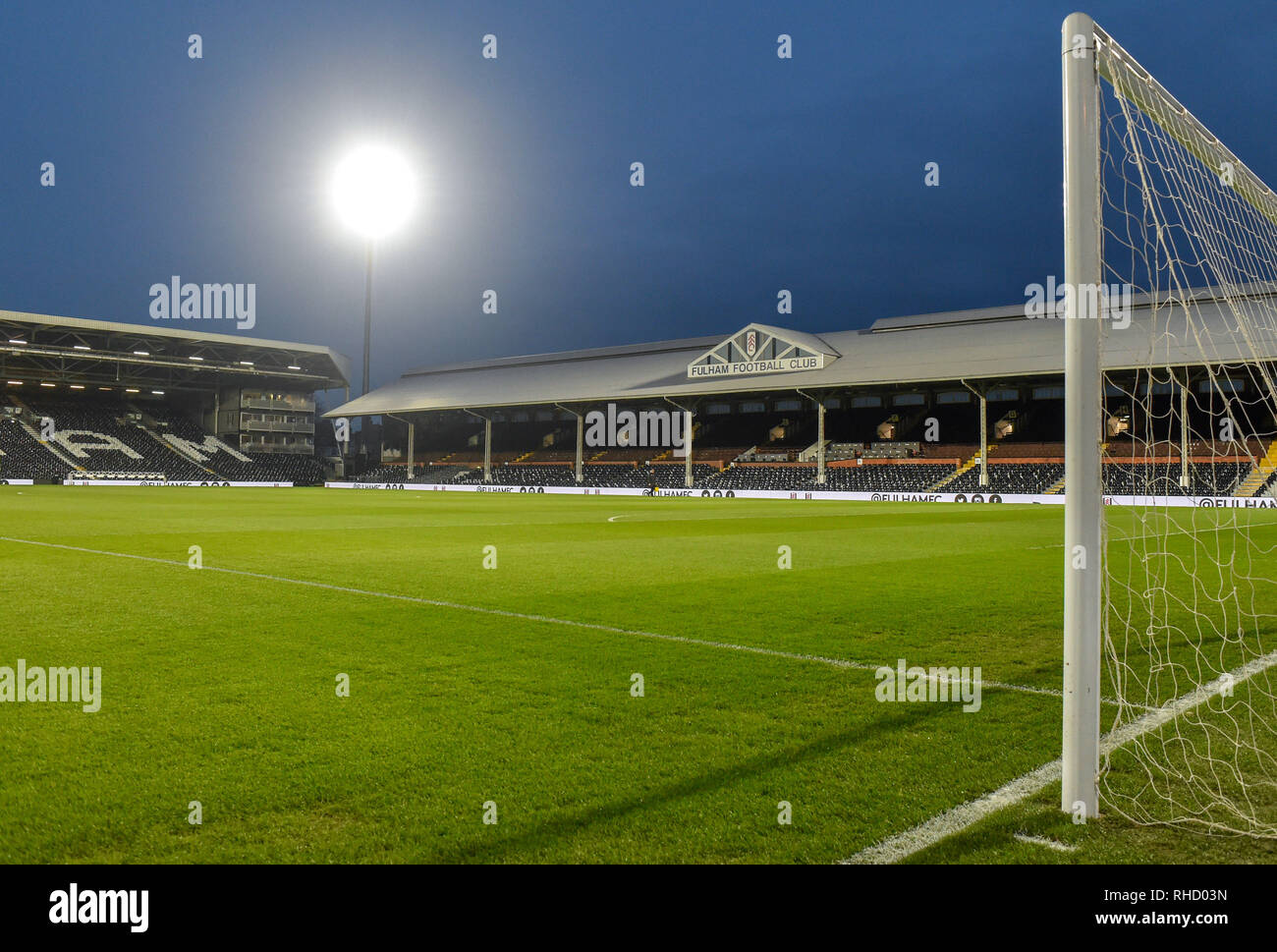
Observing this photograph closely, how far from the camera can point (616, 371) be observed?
58.4m

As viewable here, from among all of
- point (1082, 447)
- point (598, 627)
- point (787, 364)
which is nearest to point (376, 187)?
point (787, 364)

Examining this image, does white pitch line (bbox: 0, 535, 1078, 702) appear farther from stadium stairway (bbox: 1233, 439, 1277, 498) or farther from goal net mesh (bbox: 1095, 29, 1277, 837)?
stadium stairway (bbox: 1233, 439, 1277, 498)

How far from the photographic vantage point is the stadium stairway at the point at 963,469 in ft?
138

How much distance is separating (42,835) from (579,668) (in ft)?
10.8

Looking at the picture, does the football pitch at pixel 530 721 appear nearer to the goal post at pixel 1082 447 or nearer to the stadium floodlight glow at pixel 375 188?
the goal post at pixel 1082 447

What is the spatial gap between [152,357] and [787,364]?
47081mm

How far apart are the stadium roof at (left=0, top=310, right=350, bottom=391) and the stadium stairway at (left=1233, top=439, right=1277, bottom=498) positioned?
63112 millimetres

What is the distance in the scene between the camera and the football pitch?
10.6ft

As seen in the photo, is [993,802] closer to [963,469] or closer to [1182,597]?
[1182,597]

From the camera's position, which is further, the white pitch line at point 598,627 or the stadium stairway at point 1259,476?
the stadium stairway at point 1259,476

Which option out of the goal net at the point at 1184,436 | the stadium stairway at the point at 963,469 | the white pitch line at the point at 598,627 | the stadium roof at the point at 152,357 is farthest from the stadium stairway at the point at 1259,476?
the stadium roof at the point at 152,357

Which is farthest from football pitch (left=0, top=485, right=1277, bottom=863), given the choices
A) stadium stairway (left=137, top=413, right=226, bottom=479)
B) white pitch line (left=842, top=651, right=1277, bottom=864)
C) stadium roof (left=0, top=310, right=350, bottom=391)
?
stadium stairway (left=137, top=413, right=226, bottom=479)

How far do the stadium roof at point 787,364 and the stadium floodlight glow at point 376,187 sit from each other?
13.7 metres
